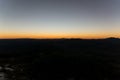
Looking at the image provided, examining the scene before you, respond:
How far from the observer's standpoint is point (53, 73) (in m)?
38.8

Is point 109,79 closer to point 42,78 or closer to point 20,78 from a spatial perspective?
point 42,78

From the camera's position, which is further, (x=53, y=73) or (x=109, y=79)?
(x=53, y=73)

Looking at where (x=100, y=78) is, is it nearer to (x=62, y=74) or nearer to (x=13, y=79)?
(x=62, y=74)

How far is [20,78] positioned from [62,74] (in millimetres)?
6592

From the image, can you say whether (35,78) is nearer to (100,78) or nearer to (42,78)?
(42,78)

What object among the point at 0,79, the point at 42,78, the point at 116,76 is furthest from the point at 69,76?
the point at 0,79

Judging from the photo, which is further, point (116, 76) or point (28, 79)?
point (116, 76)

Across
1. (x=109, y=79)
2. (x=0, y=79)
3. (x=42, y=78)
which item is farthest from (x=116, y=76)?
(x=0, y=79)

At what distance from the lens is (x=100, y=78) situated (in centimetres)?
3538

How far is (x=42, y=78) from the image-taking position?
34.8 meters

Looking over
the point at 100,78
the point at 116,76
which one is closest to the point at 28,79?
the point at 100,78

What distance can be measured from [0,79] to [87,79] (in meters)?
11.0

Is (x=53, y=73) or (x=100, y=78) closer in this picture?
(x=100, y=78)

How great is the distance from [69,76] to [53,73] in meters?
3.13
